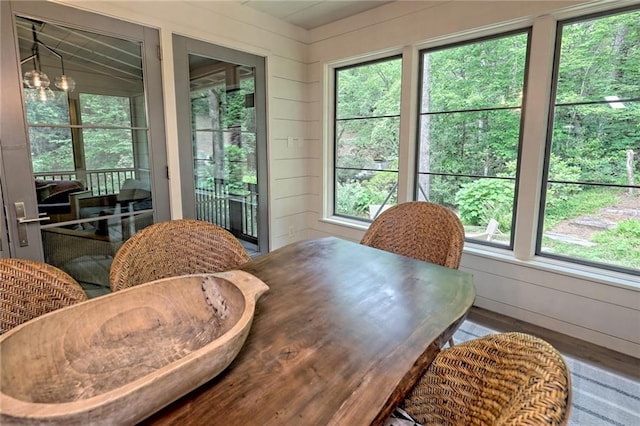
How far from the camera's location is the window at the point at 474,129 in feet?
8.55

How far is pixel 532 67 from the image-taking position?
2.39 metres

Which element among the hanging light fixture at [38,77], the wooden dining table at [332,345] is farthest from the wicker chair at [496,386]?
the hanging light fixture at [38,77]

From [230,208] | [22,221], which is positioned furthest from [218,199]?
[22,221]

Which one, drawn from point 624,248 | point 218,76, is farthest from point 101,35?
point 624,248

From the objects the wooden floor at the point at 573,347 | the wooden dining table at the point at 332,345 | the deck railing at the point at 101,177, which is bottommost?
the wooden floor at the point at 573,347

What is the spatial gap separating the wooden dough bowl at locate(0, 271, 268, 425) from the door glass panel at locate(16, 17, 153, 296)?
66.0 inches

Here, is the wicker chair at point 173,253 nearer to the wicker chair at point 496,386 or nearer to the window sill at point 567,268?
the wicker chair at point 496,386

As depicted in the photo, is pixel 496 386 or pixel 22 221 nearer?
pixel 496 386

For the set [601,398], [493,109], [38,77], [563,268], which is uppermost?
[38,77]

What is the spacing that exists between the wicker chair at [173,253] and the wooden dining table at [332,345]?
0.73 feet

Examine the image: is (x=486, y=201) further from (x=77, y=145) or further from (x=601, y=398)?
(x=77, y=145)

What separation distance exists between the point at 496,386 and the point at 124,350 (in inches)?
38.6

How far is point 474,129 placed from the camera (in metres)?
2.79

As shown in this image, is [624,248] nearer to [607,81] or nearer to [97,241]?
[607,81]
